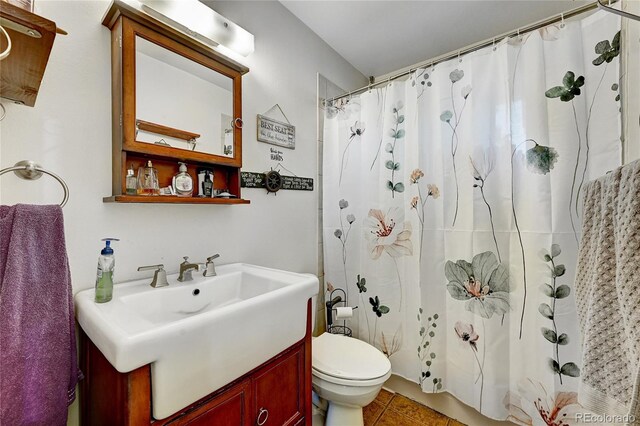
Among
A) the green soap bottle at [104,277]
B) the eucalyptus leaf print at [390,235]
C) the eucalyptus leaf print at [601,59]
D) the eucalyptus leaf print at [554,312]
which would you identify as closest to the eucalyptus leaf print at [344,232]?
the eucalyptus leaf print at [390,235]

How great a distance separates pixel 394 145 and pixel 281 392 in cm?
141

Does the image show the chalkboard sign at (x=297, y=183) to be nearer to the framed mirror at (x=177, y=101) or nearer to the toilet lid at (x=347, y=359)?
the framed mirror at (x=177, y=101)

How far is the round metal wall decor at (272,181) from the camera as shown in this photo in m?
1.50

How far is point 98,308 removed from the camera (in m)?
0.79

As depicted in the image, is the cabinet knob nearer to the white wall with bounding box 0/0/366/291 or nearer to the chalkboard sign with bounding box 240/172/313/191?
the white wall with bounding box 0/0/366/291

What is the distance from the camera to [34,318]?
70cm

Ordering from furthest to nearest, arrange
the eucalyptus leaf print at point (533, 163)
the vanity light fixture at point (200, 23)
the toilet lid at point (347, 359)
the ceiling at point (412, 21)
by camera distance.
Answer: the ceiling at point (412, 21) → the toilet lid at point (347, 359) → the eucalyptus leaf print at point (533, 163) → the vanity light fixture at point (200, 23)

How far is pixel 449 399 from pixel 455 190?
1.21 m

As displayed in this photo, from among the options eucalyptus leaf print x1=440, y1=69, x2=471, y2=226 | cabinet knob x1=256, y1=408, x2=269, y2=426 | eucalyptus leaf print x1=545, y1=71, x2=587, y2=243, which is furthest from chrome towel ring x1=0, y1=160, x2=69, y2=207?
eucalyptus leaf print x1=545, y1=71, x2=587, y2=243

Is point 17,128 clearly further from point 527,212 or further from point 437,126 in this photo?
point 527,212

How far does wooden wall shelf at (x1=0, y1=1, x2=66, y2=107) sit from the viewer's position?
0.52 meters

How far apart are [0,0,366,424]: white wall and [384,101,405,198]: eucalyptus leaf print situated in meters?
0.56

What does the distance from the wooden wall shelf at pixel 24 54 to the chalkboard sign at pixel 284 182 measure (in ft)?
2.59

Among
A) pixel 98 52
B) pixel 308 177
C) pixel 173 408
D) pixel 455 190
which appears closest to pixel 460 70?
pixel 455 190
